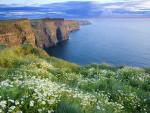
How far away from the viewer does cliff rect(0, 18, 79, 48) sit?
96206 millimetres

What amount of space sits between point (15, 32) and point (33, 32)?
3858 centimetres

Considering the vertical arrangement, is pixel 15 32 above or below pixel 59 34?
above

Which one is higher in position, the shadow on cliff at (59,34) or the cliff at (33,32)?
the cliff at (33,32)

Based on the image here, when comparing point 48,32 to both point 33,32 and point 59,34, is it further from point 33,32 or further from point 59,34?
point 33,32

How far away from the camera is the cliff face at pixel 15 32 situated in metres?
93.6

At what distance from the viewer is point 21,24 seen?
108m

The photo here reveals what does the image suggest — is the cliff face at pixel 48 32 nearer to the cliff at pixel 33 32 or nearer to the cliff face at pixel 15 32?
the cliff at pixel 33 32

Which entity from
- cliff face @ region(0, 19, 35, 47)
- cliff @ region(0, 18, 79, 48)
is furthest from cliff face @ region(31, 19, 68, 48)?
cliff face @ region(0, 19, 35, 47)

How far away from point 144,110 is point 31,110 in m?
5.18

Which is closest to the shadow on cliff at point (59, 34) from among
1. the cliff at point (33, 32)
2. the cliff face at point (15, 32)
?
the cliff at point (33, 32)

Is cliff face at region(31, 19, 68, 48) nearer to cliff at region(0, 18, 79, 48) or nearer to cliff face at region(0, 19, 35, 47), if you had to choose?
cliff at region(0, 18, 79, 48)

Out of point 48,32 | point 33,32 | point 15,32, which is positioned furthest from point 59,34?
point 15,32

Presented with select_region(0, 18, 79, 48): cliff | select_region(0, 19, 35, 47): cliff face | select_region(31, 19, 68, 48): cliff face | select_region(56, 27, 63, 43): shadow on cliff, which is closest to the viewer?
select_region(0, 19, 35, 47): cliff face

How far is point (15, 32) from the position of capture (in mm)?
102250
